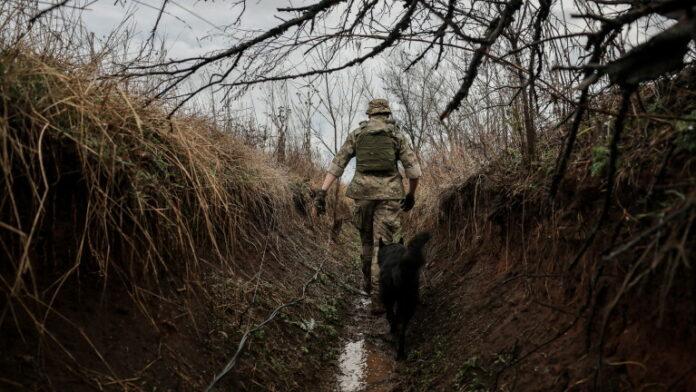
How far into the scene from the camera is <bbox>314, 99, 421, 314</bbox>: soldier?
16.5ft

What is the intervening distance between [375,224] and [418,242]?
4.93 ft

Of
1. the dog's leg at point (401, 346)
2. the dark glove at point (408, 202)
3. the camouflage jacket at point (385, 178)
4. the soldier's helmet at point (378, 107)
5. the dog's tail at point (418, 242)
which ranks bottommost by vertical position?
the dog's leg at point (401, 346)

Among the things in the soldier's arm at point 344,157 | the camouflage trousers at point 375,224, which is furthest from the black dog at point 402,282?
the soldier's arm at point 344,157

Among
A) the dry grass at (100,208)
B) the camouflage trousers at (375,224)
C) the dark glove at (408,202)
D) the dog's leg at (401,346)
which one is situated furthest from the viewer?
the dark glove at (408,202)

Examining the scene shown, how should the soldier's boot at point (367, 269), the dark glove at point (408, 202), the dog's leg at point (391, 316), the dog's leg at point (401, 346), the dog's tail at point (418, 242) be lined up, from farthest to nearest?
the soldier's boot at point (367, 269) → the dark glove at point (408, 202) → the dog's leg at point (391, 316) → the dog's leg at point (401, 346) → the dog's tail at point (418, 242)

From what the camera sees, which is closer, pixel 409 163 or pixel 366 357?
pixel 366 357

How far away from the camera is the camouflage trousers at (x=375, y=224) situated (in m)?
4.94

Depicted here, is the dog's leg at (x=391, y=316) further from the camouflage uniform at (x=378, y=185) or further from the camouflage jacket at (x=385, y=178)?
the camouflage jacket at (x=385, y=178)

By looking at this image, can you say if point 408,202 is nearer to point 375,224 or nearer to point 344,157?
point 375,224

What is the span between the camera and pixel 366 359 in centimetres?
385

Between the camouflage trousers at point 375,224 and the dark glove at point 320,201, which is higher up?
the dark glove at point 320,201

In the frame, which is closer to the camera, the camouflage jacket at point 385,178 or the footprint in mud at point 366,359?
the footprint in mud at point 366,359

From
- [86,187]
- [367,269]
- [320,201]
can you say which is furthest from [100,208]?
[367,269]

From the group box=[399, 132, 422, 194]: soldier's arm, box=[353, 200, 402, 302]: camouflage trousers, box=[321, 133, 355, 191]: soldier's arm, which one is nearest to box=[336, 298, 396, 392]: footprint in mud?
box=[353, 200, 402, 302]: camouflage trousers
